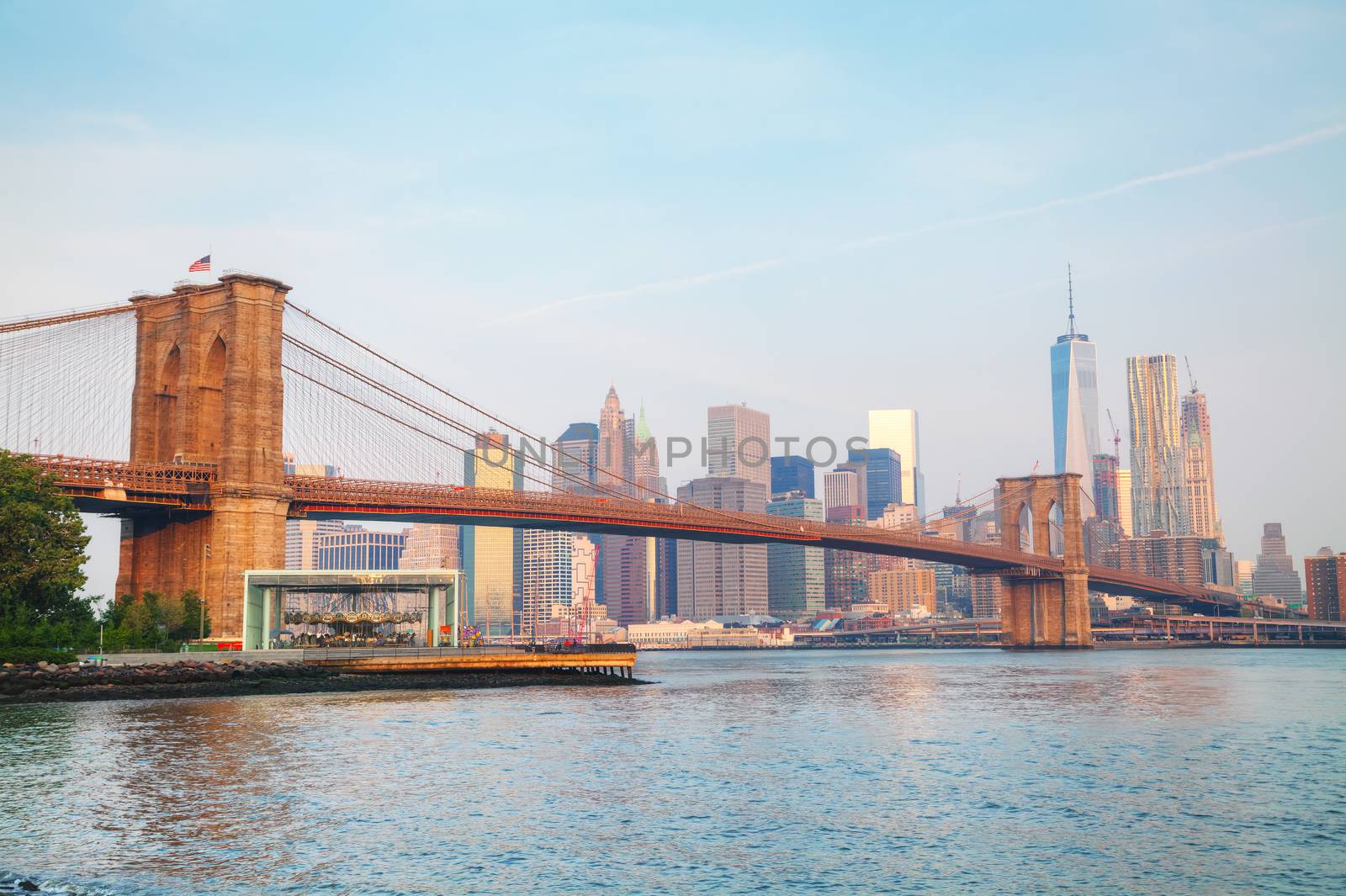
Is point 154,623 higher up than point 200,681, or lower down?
higher up

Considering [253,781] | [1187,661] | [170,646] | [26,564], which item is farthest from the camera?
[1187,661]

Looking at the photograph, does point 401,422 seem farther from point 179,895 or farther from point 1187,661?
point 1187,661

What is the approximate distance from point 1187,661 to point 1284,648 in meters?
69.5

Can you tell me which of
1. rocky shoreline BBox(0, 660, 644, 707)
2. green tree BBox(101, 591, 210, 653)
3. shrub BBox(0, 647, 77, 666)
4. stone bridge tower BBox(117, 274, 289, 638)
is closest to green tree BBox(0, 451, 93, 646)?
shrub BBox(0, 647, 77, 666)

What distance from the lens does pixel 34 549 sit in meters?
62.6

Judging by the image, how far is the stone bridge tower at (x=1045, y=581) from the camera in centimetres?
15262

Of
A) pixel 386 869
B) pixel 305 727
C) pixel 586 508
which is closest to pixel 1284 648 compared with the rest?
pixel 586 508

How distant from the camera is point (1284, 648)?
18225 cm

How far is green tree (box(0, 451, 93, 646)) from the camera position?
197 feet

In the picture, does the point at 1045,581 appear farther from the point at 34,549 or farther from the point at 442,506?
the point at 34,549

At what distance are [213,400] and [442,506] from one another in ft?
51.4

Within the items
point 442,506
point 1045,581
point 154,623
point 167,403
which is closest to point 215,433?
point 167,403

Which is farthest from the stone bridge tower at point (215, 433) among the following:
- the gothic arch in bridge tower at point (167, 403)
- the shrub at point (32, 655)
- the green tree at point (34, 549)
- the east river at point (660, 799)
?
the east river at point (660, 799)

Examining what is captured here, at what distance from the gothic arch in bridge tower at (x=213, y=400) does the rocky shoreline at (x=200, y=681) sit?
1721cm
